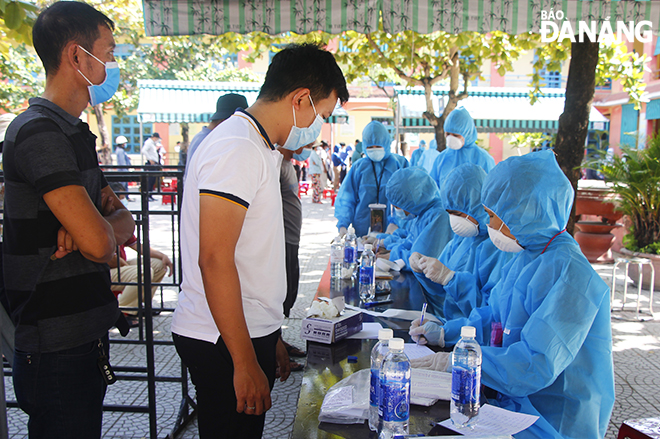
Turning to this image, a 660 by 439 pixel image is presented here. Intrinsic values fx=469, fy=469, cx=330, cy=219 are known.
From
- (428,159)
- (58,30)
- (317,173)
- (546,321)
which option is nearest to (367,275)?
(546,321)

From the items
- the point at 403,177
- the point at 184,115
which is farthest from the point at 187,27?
the point at 184,115

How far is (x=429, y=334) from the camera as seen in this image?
207 centimetres

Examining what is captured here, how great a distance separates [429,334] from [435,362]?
30 cm

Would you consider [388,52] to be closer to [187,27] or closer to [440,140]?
[440,140]

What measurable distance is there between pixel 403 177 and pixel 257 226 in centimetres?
280

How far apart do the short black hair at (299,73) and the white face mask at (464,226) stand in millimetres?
1804

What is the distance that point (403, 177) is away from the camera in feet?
13.2

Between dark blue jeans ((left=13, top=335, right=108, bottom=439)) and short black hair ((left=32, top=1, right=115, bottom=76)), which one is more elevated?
short black hair ((left=32, top=1, right=115, bottom=76))

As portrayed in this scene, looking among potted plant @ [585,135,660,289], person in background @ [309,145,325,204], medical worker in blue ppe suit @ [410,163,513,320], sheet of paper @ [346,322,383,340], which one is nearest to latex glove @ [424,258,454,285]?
medical worker in blue ppe suit @ [410,163,513,320]

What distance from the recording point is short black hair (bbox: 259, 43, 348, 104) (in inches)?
57.1

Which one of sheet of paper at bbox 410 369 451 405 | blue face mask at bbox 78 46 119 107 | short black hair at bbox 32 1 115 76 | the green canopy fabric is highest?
the green canopy fabric

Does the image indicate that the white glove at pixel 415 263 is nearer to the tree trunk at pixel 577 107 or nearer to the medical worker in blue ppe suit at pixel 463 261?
the medical worker in blue ppe suit at pixel 463 261

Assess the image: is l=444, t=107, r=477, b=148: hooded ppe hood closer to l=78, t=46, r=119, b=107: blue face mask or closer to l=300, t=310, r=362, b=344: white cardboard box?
l=300, t=310, r=362, b=344: white cardboard box
